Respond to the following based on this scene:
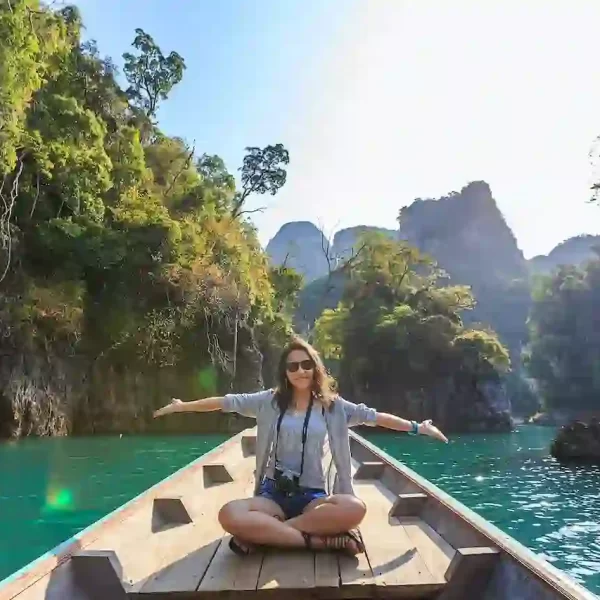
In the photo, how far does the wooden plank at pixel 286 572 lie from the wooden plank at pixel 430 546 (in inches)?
18.1

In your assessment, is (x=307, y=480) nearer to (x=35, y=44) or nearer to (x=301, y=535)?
(x=301, y=535)

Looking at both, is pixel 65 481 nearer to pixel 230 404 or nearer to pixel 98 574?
pixel 230 404

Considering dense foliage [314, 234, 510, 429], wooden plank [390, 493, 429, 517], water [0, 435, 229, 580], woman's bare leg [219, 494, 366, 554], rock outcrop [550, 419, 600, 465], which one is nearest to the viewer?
woman's bare leg [219, 494, 366, 554]

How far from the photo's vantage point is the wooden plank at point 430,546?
261 cm

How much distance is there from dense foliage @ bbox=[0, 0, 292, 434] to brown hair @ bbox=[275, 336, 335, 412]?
13101mm

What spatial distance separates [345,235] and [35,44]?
83.0 metres

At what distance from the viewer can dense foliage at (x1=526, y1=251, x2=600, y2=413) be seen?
37688mm

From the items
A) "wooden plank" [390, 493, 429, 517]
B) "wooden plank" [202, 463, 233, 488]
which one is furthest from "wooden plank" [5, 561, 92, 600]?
"wooden plank" [202, 463, 233, 488]

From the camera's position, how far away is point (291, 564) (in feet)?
8.68

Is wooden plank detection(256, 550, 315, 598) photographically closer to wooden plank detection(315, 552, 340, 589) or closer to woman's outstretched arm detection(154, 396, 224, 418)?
wooden plank detection(315, 552, 340, 589)

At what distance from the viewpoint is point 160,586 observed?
243 cm

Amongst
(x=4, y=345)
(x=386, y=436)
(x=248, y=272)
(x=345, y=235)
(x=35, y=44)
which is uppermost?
(x=345, y=235)

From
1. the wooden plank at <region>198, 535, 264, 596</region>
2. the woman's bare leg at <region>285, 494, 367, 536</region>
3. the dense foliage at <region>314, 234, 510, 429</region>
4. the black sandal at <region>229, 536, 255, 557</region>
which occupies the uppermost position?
the dense foliage at <region>314, 234, 510, 429</region>

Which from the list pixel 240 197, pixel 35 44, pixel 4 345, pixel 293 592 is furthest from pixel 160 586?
pixel 240 197
